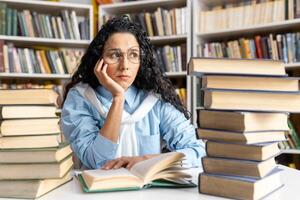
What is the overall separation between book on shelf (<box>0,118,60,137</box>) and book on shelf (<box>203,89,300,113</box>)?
0.33 m

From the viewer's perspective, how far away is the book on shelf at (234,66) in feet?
2.47

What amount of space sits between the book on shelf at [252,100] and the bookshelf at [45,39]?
2.47 meters

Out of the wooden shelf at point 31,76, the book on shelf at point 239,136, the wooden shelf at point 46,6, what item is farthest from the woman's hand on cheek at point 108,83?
the wooden shelf at point 46,6

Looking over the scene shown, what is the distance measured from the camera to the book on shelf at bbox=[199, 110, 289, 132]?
28.7 inches

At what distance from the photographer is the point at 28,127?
0.75 meters

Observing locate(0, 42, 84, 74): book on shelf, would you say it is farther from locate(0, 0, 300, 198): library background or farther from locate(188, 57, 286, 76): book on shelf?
locate(188, 57, 286, 76): book on shelf

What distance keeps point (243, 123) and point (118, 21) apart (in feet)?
3.31

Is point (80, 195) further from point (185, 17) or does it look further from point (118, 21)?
point (185, 17)

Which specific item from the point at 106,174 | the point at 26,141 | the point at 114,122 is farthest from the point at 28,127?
the point at 114,122

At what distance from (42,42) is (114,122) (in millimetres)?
2038

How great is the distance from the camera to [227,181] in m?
0.76

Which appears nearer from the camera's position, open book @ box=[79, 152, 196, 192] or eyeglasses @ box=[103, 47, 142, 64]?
open book @ box=[79, 152, 196, 192]

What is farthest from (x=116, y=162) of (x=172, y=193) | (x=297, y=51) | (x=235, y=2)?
(x=235, y=2)

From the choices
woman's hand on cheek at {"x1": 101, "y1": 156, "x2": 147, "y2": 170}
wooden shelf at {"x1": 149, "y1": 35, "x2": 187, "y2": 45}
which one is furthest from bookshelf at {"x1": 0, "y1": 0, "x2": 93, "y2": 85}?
woman's hand on cheek at {"x1": 101, "y1": 156, "x2": 147, "y2": 170}
